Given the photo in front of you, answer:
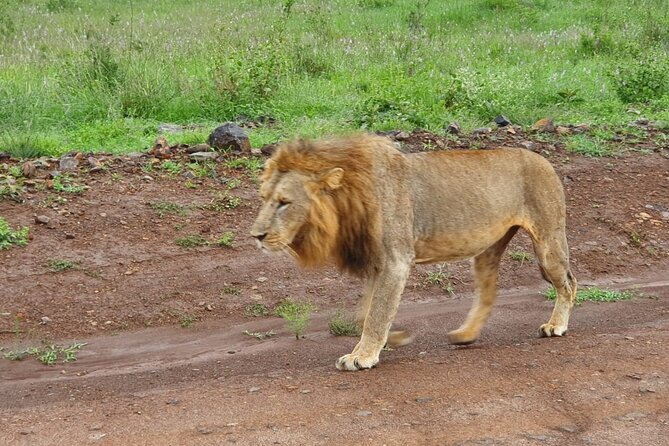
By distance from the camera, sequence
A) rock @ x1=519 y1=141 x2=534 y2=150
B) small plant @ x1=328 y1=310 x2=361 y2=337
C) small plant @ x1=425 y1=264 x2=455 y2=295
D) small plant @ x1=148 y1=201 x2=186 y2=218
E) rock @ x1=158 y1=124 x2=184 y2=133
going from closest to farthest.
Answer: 1. small plant @ x1=328 y1=310 x2=361 y2=337
2. small plant @ x1=425 y1=264 x2=455 y2=295
3. small plant @ x1=148 y1=201 x2=186 y2=218
4. rock @ x1=519 y1=141 x2=534 y2=150
5. rock @ x1=158 y1=124 x2=184 y2=133

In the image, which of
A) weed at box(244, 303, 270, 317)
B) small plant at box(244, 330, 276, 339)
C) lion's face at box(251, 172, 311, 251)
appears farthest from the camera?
weed at box(244, 303, 270, 317)

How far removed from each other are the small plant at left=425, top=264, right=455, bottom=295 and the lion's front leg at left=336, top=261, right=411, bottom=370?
2372mm

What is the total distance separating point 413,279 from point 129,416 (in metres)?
3.66

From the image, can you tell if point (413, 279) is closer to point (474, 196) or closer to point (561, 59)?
point (474, 196)

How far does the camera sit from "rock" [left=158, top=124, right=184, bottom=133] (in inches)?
400

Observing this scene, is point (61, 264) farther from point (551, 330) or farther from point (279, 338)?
point (551, 330)

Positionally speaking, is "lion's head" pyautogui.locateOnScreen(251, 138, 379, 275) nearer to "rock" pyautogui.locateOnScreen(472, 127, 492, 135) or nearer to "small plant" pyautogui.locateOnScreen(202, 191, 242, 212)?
"small plant" pyautogui.locateOnScreen(202, 191, 242, 212)

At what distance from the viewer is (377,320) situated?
18.0 ft

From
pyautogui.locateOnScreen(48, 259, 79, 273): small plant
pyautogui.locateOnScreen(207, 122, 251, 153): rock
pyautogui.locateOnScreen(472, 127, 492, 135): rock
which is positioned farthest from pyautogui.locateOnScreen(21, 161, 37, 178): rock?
pyautogui.locateOnScreen(472, 127, 492, 135): rock

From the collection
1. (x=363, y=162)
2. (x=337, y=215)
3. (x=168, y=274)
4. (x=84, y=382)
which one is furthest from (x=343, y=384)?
(x=168, y=274)

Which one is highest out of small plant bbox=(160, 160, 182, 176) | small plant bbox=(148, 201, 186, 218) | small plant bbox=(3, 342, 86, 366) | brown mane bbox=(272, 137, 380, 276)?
brown mane bbox=(272, 137, 380, 276)

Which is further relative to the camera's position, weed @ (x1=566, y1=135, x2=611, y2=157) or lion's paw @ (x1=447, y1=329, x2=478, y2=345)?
weed @ (x1=566, y1=135, x2=611, y2=157)

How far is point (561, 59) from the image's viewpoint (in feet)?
48.7

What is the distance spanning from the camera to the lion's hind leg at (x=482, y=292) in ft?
20.7
